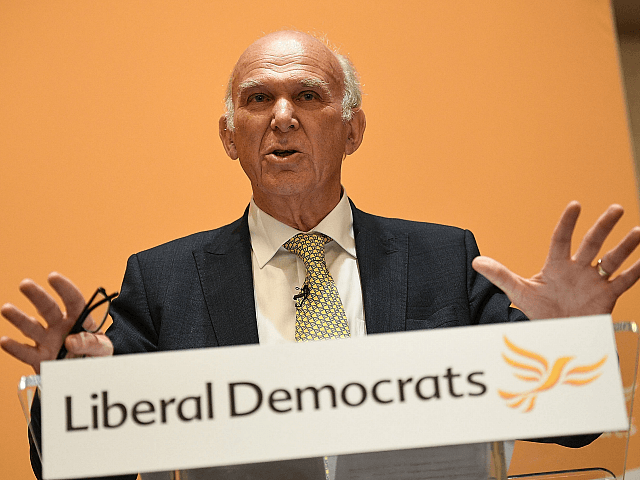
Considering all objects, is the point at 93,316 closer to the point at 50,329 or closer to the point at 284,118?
the point at 50,329

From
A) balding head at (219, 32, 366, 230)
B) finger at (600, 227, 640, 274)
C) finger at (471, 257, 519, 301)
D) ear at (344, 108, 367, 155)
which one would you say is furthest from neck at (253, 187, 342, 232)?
finger at (600, 227, 640, 274)

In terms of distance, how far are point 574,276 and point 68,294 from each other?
80 centimetres

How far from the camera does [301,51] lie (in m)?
2.02

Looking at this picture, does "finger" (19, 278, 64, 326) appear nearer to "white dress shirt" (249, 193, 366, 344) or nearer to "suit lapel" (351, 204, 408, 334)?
"white dress shirt" (249, 193, 366, 344)

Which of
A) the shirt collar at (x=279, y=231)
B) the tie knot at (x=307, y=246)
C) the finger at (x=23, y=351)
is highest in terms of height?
the shirt collar at (x=279, y=231)

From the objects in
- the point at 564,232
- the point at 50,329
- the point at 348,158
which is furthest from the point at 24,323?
the point at 348,158

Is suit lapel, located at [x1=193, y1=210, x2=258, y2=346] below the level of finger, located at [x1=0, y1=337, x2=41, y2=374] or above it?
above

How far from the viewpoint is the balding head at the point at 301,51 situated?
2029 mm

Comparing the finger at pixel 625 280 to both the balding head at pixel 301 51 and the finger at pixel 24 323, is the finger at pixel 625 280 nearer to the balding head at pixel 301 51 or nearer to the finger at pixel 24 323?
the finger at pixel 24 323

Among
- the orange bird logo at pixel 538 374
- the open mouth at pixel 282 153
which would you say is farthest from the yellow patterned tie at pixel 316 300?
the orange bird logo at pixel 538 374

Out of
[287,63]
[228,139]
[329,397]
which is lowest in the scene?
[329,397]

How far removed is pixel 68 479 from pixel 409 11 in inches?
→ 90.7

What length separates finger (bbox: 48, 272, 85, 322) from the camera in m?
1.03

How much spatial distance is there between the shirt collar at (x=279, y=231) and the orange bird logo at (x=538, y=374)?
1.04 m
